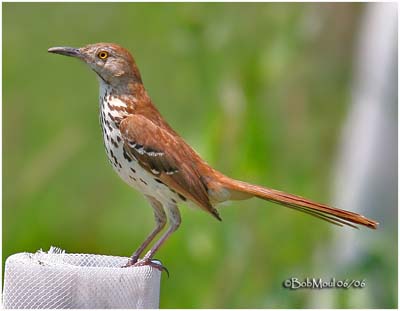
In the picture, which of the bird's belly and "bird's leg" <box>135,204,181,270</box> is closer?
"bird's leg" <box>135,204,181,270</box>

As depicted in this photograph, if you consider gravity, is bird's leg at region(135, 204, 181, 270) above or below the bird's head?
below

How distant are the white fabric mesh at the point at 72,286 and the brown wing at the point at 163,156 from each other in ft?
2.79

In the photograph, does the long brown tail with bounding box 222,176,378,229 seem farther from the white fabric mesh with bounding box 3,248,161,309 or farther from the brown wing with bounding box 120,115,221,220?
the white fabric mesh with bounding box 3,248,161,309

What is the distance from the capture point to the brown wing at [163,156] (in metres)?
5.16

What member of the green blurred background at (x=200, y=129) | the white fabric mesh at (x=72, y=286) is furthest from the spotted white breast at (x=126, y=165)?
the green blurred background at (x=200, y=129)

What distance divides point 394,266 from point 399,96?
50.9 inches

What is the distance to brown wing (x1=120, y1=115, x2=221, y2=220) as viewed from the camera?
16.9 feet

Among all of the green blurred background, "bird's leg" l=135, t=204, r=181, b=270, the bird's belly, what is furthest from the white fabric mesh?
the green blurred background

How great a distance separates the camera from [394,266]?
25.6ft

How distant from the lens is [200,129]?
25.8ft

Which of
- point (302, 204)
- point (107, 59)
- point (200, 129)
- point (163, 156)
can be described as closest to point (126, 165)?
point (163, 156)

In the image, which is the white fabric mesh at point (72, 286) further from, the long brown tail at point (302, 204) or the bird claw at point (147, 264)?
the long brown tail at point (302, 204)

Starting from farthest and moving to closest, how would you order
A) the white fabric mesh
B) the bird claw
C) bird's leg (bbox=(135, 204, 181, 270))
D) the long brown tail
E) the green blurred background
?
the green blurred background, the long brown tail, bird's leg (bbox=(135, 204, 181, 270)), the bird claw, the white fabric mesh

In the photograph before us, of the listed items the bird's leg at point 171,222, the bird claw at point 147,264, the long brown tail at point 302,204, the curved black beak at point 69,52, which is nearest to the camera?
the bird claw at point 147,264
